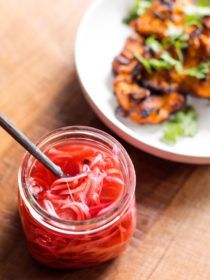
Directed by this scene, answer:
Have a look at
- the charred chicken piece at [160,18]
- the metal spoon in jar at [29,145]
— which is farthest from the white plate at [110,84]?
the metal spoon in jar at [29,145]

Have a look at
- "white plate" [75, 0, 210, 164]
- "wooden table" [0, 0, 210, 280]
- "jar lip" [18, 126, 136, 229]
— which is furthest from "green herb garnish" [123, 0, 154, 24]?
"jar lip" [18, 126, 136, 229]

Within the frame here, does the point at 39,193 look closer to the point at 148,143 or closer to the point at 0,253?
the point at 0,253

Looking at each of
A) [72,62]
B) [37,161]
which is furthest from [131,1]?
[37,161]

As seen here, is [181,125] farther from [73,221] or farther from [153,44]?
[73,221]

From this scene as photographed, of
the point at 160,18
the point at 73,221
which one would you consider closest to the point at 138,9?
the point at 160,18

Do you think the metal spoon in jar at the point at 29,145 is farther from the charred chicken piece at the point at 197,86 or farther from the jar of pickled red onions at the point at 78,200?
the charred chicken piece at the point at 197,86

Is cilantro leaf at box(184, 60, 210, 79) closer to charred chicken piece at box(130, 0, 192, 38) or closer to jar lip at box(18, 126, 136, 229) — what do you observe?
charred chicken piece at box(130, 0, 192, 38)
